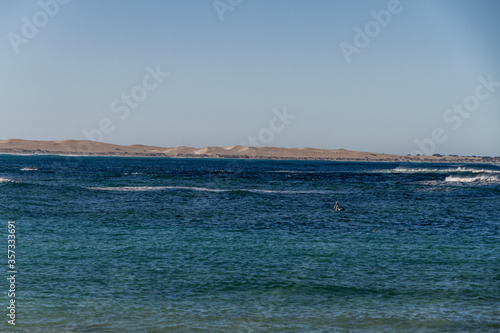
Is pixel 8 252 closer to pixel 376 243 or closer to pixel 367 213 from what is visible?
pixel 376 243

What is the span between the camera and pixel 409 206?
133 feet

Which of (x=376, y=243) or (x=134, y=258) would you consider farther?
(x=376, y=243)

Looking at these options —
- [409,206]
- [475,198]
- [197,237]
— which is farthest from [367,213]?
[475,198]

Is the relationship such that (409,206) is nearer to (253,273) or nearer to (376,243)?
(376,243)

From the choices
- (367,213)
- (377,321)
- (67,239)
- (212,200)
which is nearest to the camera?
(377,321)

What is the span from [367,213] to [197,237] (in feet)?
53.5

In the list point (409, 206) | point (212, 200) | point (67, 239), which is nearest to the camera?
point (67, 239)

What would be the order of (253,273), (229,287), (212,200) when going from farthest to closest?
(212,200) < (253,273) < (229,287)

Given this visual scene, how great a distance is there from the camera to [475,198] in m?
48.2

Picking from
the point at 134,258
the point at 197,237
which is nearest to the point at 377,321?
the point at 134,258

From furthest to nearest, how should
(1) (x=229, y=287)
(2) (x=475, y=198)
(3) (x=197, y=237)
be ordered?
1. (2) (x=475, y=198)
2. (3) (x=197, y=237)
3. (1) (x=229, y=287)

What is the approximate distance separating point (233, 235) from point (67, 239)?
26.3 ft

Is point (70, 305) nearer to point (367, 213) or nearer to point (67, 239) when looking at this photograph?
point (67, 239)

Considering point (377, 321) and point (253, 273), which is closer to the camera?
point (377, 321)
